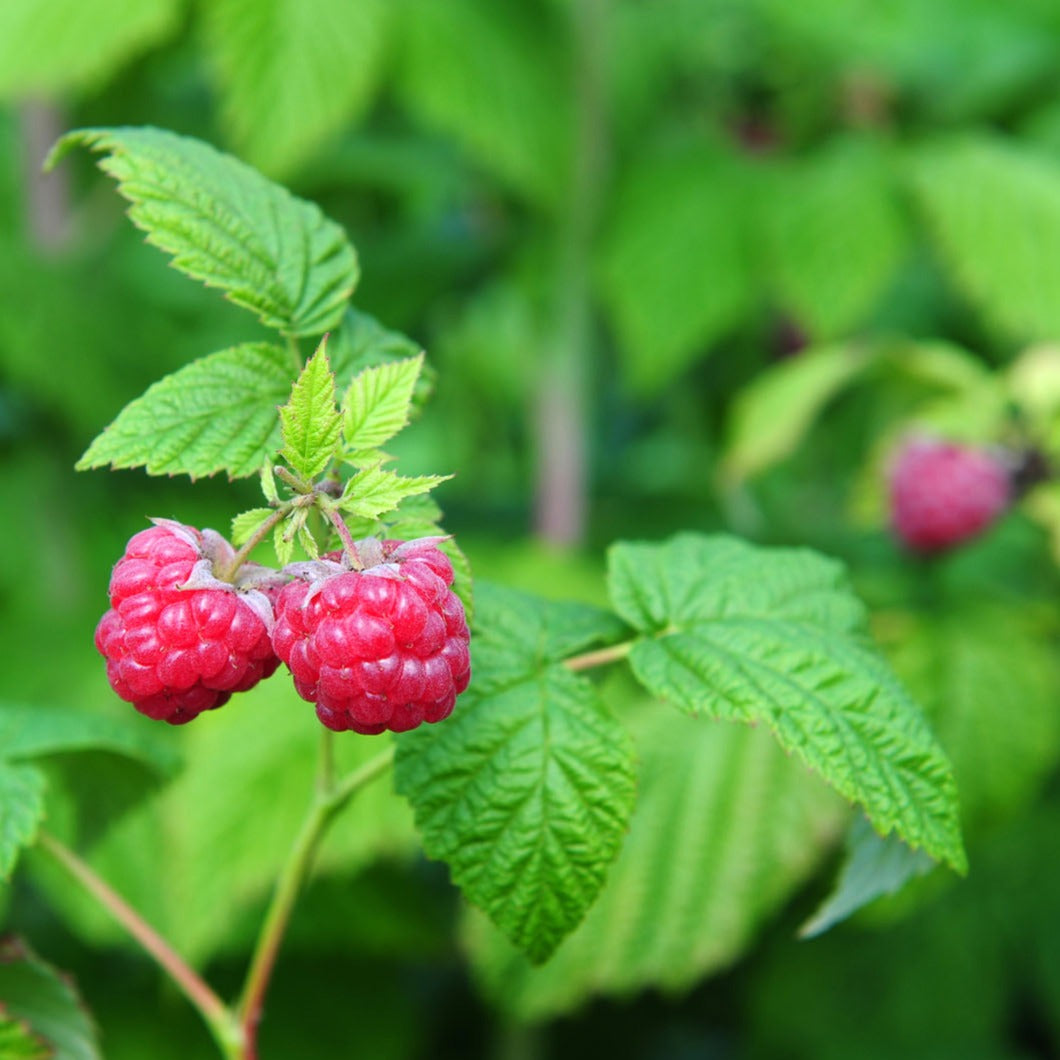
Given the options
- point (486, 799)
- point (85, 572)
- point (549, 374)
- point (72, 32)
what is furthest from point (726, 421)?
point (486, 799)

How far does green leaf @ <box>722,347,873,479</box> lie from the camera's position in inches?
46.1

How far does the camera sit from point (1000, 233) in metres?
1.25

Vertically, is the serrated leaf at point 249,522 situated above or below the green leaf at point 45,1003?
above

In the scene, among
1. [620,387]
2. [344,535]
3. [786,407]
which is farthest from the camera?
[620,387]

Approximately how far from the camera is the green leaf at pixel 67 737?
62cm

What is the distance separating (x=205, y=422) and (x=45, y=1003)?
0.28 m

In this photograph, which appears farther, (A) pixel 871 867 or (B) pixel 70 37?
(B) pixel 70 37

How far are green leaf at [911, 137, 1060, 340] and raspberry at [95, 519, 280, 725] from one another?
96cm

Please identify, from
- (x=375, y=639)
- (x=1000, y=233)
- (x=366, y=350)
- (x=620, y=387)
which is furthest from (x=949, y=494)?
(x=620, y=387)

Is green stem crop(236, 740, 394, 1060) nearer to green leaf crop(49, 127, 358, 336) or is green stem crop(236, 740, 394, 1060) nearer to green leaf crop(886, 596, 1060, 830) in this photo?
green leaf crop(49, 127, 358, 336)

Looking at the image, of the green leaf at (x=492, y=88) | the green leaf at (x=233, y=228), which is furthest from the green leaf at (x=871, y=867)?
the green leaf at (x=492, y=88)

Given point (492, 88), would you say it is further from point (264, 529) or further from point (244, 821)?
point (264, 529)

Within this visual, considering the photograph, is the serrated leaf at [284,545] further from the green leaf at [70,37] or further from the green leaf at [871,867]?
the green leaf at [70,37]

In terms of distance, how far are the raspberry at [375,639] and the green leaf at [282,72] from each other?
701mm
